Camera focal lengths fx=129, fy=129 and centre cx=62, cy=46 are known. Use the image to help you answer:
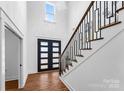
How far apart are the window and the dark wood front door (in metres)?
1.51

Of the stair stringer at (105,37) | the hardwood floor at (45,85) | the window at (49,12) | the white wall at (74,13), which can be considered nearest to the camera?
the stair stringer at (105,37)

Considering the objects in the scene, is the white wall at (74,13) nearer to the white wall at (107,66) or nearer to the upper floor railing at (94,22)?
the upper floor railing at (94,22)

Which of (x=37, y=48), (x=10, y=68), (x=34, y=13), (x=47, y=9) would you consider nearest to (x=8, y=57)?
(x=10, y=68)

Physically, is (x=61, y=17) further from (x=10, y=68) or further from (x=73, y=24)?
(x=10, y=68)

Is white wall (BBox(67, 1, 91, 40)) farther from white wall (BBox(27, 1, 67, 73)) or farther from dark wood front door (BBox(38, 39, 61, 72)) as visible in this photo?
dark wood front door (BBox(38, 39, 61, 72))

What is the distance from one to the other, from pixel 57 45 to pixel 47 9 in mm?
2493

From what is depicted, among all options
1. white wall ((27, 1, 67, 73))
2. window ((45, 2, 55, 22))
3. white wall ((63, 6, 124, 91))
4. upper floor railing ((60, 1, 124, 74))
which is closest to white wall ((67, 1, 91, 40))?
white wall ((27, 1, 67, 73))

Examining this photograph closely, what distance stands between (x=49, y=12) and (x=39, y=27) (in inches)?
52.9

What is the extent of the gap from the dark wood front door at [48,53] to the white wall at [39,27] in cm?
27

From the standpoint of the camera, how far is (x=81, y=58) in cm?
328

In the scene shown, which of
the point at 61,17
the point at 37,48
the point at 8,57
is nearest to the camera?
the point at 8,57

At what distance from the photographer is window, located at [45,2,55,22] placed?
28.0ft

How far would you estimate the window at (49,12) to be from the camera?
336 inches

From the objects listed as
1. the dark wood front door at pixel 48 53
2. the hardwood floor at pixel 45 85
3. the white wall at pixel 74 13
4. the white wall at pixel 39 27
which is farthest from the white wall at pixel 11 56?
the white wall at pixel 74 13
